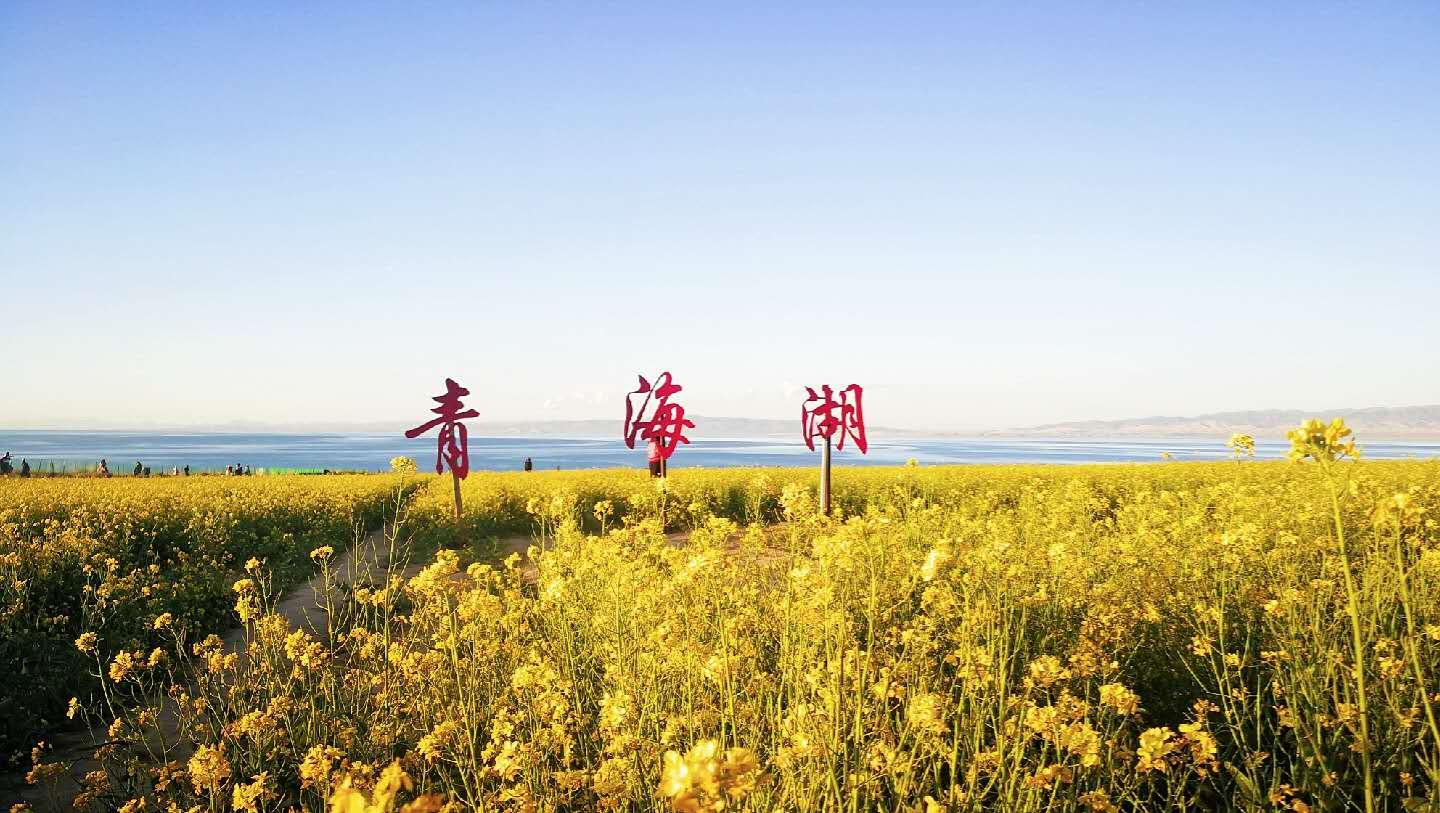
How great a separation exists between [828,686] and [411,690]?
2467mm

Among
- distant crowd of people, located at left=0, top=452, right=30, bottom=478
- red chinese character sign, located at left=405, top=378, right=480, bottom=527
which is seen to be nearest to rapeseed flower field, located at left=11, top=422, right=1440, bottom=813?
red chinese character sign, located at left=405, top=378, right=480, bottom=527

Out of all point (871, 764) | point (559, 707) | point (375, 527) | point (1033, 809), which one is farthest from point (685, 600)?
point (375, 527)

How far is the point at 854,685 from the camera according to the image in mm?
2773

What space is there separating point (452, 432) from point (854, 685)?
9789 mm

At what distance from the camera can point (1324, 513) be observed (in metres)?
6.46

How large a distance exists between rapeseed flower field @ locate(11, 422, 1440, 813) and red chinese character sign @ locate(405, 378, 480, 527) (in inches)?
195

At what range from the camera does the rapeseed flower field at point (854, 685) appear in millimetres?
2354

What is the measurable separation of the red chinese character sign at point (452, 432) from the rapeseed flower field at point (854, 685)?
16.3ft

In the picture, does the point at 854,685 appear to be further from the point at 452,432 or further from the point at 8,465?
the point at 8,465

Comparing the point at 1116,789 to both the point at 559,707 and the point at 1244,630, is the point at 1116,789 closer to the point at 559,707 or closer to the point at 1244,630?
the point at 559,707

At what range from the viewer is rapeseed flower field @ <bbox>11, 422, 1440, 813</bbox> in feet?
7.72

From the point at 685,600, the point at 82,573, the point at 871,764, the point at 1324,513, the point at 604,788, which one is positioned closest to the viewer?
the point at 604,788

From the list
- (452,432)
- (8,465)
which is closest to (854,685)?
(452,432)

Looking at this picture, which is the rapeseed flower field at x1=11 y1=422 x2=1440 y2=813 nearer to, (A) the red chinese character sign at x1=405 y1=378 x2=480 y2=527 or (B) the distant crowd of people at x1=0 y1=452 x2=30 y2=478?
(A) the red chinese character sign at x1=405 y1=378 x2=480 y2=527
